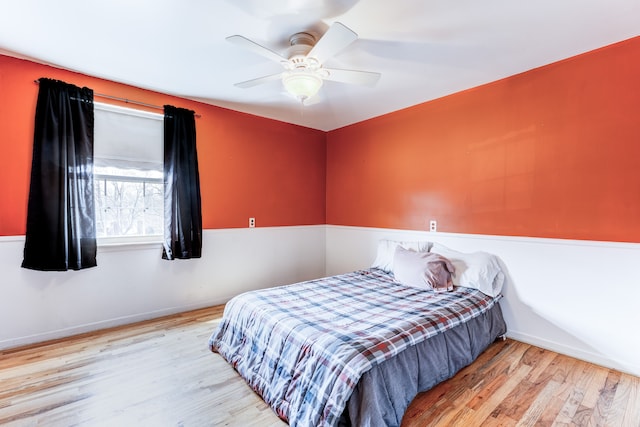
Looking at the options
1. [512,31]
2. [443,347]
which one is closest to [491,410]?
[443,347]

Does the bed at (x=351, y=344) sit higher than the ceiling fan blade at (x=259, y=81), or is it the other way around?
the ceiling fan blade at (x=259, y=81)

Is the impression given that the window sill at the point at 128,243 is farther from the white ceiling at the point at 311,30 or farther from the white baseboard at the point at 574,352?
the white baseboard at the point at 574,352

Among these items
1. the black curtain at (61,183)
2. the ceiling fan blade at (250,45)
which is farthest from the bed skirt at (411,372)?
the black curtain at (61,183)

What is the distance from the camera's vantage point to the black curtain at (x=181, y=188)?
3096 mm

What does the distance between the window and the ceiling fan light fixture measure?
1.80 m

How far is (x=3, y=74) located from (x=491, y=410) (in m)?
4.27

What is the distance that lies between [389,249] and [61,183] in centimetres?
322

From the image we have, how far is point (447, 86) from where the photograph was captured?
2910 millimetres

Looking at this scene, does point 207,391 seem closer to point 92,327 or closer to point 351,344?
point 351,344

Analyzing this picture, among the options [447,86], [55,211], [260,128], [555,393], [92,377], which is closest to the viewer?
[555,393]

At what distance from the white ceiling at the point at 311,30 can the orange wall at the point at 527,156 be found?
0.22 meters

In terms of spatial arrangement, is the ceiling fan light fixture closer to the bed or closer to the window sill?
the bed

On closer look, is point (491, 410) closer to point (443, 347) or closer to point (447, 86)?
point (443, 347)

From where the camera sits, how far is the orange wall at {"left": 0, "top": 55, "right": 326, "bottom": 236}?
7.89 feet
